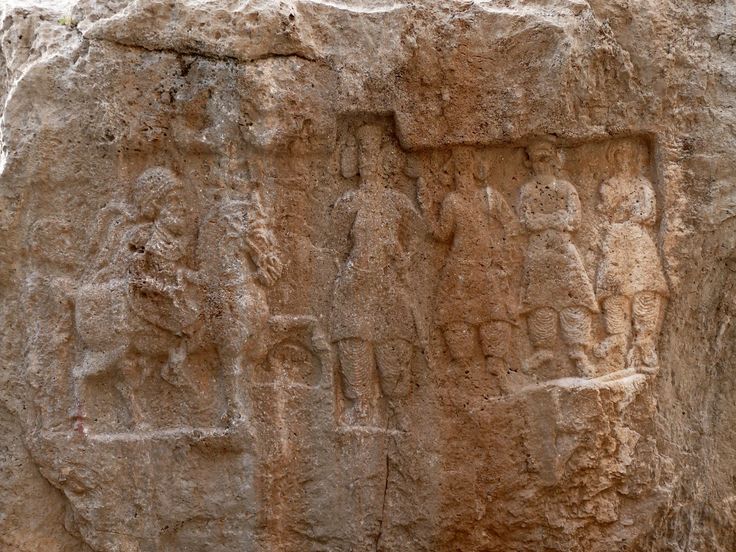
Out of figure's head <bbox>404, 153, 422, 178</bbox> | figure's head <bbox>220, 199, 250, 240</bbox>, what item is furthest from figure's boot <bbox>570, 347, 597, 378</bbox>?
figure's head <bbox>220, 199, 250, 240</bbox>

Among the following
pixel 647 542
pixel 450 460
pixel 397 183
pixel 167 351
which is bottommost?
pixel 647 542

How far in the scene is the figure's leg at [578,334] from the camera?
462cm

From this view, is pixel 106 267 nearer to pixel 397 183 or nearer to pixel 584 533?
pixel 397 183

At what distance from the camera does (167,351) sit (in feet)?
14.7

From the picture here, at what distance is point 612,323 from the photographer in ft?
15.3

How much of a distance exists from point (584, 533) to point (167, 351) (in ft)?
7.00

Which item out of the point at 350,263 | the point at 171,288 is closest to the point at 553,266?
the point at 350,263

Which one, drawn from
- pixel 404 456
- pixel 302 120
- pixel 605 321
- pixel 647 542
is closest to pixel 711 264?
pixel 605 321

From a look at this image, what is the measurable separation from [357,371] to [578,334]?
3.39ft

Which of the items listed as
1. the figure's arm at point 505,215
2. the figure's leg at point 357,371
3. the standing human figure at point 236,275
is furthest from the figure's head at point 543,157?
the standing human figure at point 236,275

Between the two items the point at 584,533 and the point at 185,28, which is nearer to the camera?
the point at 185,28

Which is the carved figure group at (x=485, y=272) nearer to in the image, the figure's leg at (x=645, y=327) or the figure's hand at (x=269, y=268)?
the figure's leg at (x=645, y=327)

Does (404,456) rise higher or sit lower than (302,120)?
lower

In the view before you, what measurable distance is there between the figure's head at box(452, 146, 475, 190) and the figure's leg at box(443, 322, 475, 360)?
639 millimetres
